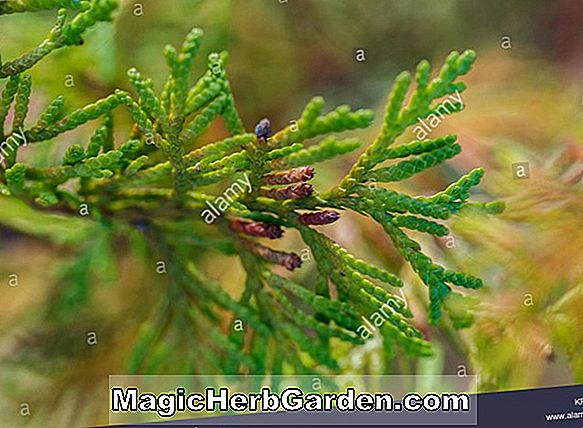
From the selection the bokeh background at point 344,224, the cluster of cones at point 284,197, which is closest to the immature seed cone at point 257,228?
the cluster of cones at point 284,197

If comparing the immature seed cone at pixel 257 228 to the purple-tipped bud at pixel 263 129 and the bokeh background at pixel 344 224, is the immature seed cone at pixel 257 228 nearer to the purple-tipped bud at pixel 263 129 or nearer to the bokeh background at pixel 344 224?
the purple-tipped bud at pixel 263 129

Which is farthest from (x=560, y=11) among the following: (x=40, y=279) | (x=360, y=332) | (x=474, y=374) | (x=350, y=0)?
(x=40, y=279)

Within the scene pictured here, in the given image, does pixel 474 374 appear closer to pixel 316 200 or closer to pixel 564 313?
pixel 564 313

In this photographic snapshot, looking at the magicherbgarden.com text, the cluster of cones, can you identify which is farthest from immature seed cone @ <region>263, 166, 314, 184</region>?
the magicherbgarden.com text

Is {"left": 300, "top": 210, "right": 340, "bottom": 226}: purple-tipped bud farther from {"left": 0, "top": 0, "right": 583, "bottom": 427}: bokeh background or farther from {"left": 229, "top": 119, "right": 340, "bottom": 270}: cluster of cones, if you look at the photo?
{"left": 0, "top": 0, "right": 583, "bottom": 427}: bokeh background

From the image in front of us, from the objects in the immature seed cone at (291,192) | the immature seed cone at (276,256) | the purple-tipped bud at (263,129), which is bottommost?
the immature seed cone at (276,256)
